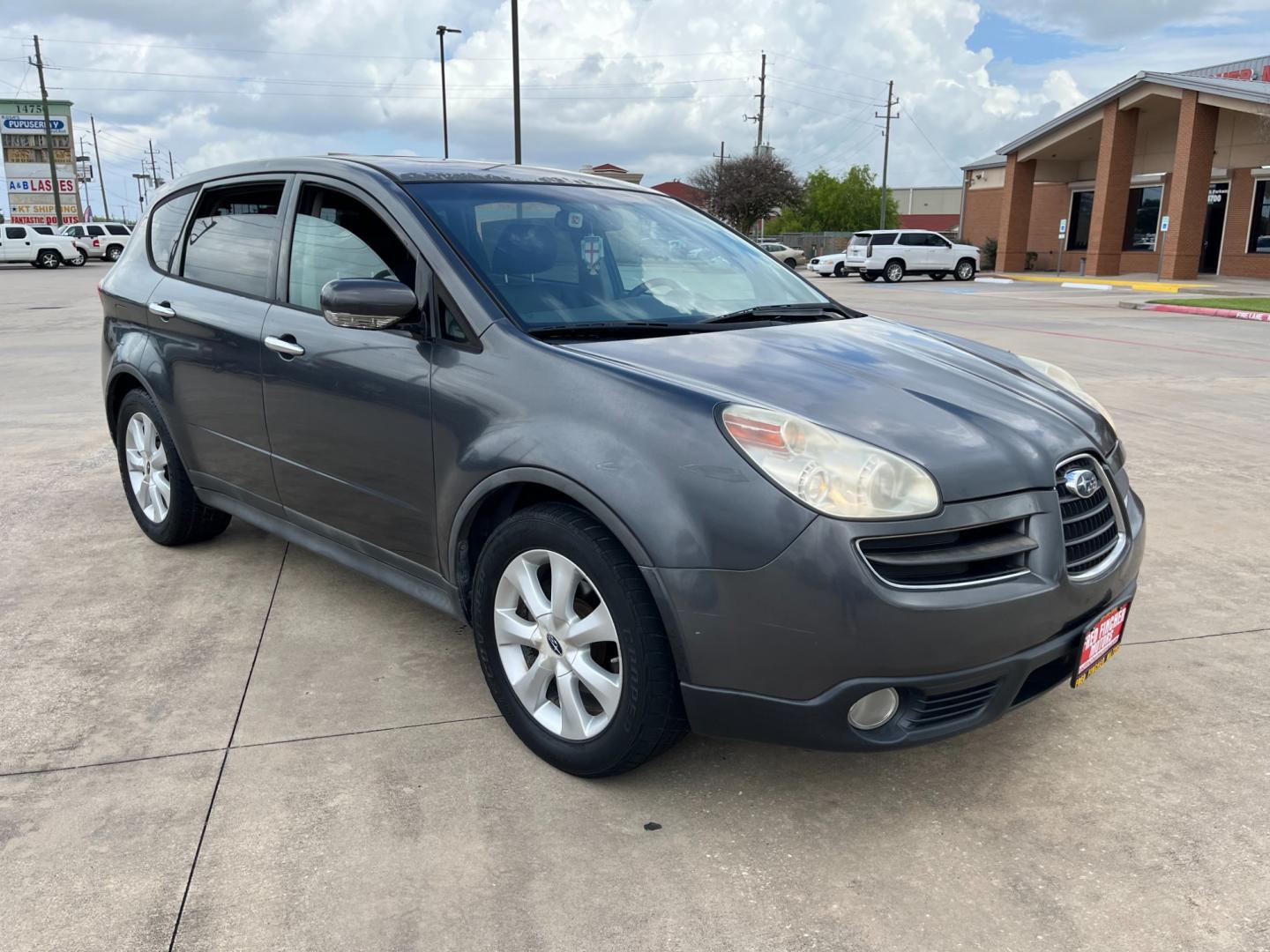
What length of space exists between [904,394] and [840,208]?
8457 cm

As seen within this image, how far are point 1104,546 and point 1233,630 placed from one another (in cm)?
158

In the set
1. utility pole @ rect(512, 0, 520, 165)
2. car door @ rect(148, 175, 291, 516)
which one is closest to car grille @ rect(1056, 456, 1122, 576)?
car door @ rect(148, 175, 291, 516)

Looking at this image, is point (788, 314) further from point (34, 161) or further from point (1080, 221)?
point (34, 161)

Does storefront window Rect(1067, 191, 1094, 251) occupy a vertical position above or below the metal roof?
below

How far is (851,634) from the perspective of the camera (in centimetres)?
231

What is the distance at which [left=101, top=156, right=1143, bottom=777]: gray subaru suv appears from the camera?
2.37m

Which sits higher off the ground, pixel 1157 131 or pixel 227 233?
pixel 1157 131

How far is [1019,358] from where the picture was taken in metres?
3.70

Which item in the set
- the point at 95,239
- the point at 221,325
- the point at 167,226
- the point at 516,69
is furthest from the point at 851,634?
the point at 95,239

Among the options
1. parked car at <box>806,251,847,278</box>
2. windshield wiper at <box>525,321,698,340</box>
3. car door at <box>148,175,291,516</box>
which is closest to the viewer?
windshield wiper at <box>525,321,698,340</box>

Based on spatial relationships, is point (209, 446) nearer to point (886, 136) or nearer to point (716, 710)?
point (716, 710)

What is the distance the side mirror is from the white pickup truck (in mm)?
42622

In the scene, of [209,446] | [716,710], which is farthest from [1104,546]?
[209,446]

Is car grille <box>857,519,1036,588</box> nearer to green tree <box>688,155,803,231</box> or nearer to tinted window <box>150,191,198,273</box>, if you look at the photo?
tinted window <box>150,191,198,273</box>
